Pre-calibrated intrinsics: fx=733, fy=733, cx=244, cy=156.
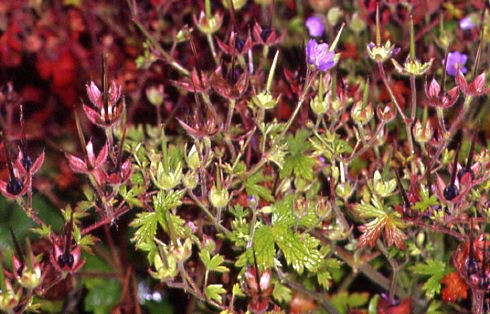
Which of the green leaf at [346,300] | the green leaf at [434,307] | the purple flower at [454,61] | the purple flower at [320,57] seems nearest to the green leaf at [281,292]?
the green leaf at [346,300]

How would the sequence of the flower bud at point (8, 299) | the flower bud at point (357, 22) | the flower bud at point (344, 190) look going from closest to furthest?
the flower bud at point (8, 299), the flower bud at point (344, 190), the flower bud at point (357, 22)

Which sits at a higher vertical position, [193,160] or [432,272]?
[193,160]

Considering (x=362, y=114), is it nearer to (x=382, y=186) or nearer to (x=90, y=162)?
(x=382, y=186)

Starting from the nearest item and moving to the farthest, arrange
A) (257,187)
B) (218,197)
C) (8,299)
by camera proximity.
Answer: (8,299) < (218,197) < (257,187)

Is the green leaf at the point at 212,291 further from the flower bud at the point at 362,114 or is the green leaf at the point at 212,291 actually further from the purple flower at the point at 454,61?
the purple flower at the point at 454,61

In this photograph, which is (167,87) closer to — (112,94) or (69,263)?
(112,94)

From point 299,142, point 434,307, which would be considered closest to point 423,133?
point 299,142
